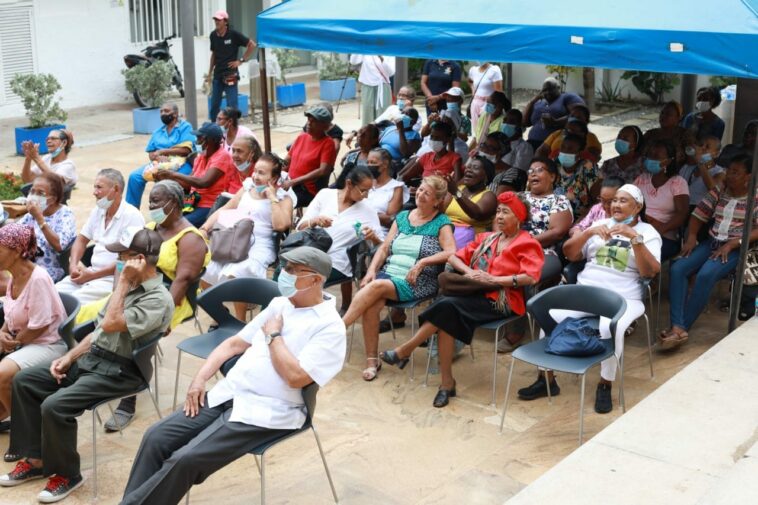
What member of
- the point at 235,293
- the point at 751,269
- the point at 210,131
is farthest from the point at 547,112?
the point at 235,293

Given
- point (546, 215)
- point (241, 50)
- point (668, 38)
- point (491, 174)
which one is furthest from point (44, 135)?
point (668, 38)

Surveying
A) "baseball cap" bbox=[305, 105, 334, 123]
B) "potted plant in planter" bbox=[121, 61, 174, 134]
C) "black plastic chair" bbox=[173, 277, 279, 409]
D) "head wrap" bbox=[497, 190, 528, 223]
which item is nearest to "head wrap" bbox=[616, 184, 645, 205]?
"head wrap" bbox=[497, 190, 528, 223]

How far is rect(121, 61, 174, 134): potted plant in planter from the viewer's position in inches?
590

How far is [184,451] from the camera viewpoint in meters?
4.60

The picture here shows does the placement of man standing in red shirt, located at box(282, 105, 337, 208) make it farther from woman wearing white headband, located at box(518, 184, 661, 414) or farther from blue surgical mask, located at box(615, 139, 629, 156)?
woman wearing white headband, located at box(518, 184, 661, 414)

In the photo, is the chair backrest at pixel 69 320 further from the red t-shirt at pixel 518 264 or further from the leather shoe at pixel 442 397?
the red t-shirt at pixel 518 264

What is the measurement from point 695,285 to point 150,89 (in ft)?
34.6

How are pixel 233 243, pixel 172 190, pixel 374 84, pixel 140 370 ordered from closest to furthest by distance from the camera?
pixel 140 370 → pixel 172 190 → pixel 233 243 → pixel 374 84

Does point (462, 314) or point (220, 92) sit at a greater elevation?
point (220, 92)

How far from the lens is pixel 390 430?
5930 mm

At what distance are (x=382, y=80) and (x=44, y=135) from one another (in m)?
4.64

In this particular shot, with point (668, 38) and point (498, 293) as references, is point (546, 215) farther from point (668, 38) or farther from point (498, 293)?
point (668, 38)

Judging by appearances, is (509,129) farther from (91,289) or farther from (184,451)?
(184,451)

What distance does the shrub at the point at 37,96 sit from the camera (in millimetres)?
13117
